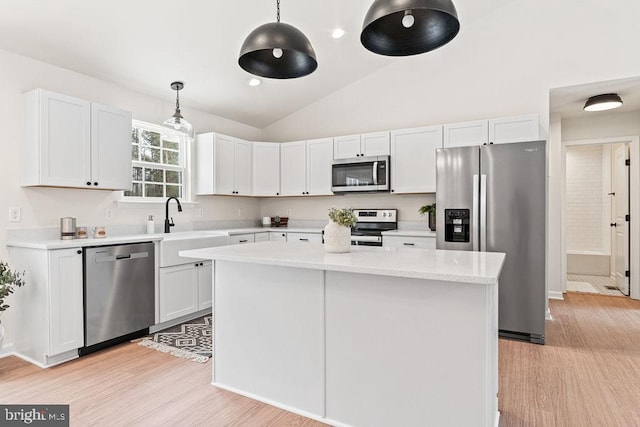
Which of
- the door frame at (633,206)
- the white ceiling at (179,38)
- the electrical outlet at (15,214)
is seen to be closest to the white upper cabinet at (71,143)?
the electrical outlet at (15,214)

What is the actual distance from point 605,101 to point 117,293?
5405mm

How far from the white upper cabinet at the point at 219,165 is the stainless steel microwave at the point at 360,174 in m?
1.27

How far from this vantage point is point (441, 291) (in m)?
1.84

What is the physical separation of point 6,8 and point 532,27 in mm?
4800

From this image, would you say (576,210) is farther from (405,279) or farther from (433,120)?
(405,279)

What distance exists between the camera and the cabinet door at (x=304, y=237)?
16.0 feet

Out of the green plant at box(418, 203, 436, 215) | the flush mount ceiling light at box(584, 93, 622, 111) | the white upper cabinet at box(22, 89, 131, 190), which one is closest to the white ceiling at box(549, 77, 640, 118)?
the flush mount ceiling light at box(584, 93, 622, 111)

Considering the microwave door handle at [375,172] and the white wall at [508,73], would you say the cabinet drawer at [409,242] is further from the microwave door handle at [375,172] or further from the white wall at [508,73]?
the white wall at [508,73]

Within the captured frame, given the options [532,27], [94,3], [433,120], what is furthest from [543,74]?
[94,3]

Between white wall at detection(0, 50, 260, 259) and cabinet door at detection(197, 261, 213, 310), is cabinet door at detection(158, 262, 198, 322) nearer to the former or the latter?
cabinet door at detection(197, 261, 213, 310)

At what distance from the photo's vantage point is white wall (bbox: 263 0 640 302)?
12.7 feet

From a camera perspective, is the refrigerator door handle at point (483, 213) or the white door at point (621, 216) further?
the white door at point (621, 216)

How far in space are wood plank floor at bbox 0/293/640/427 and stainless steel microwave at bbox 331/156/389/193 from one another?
2169 millimetres

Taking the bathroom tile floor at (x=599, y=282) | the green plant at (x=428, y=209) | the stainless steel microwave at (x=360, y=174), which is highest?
the stainless steel microwave at (x=360, y=174)
